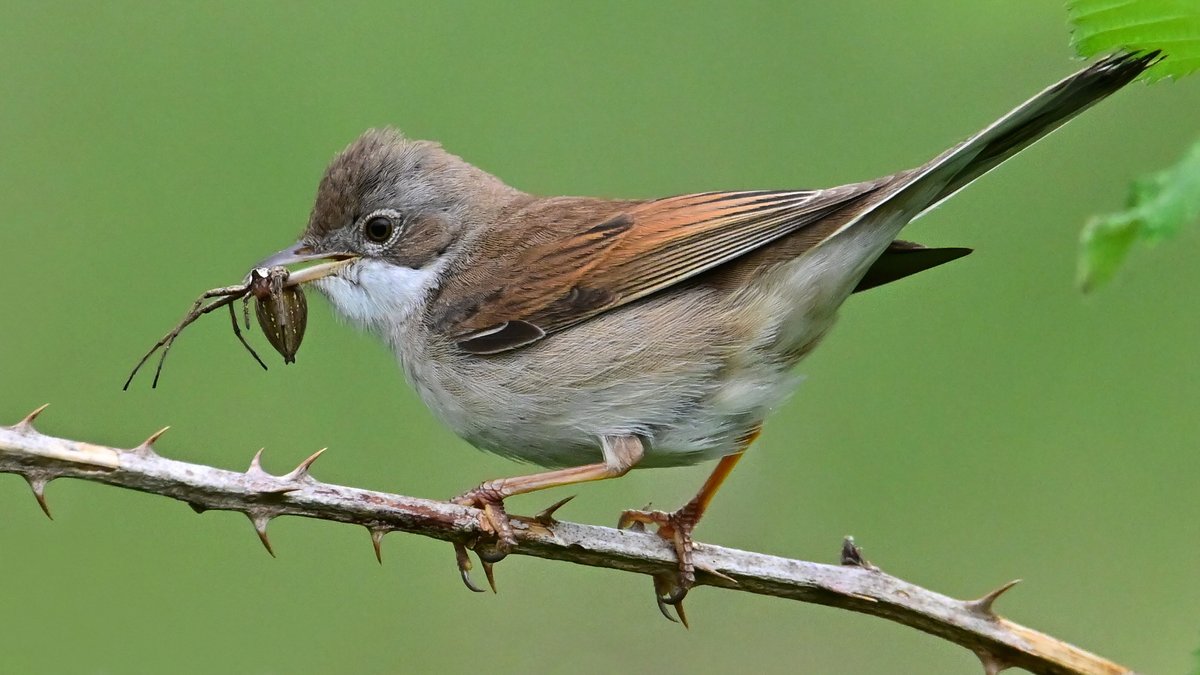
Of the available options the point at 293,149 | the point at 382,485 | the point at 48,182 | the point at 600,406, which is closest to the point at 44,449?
the point at 600,406

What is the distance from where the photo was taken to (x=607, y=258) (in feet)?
14.3

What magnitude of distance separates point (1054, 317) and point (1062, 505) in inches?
35.4

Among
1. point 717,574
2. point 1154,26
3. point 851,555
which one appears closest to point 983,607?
point 851,555

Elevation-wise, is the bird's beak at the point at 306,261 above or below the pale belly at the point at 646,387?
above

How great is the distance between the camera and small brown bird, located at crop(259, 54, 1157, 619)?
13.2 ft

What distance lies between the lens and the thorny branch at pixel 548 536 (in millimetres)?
2639

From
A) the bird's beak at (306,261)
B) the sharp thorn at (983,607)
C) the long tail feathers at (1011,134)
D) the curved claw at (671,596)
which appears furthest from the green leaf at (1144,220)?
the bird's beak at (306,261)

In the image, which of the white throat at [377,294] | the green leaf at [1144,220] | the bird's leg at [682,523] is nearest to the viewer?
the green leaf at [1144,220]

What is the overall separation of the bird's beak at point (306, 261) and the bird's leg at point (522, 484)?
1.17 metres

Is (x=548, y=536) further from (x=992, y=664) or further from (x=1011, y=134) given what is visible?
(x=1011, y=134)

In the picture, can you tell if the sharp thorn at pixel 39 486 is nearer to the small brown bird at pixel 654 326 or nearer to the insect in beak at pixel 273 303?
the small brown bird at pixel 654 326

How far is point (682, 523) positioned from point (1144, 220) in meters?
2.96

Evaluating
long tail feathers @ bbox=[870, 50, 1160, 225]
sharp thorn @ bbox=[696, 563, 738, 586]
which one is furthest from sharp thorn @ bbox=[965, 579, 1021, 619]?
long tail feathers @ bbox=[870, 50, 1160, 225]

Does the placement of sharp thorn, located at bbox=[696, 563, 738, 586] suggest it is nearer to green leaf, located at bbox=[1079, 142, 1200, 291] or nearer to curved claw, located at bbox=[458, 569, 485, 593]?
curved claw, located at bbox=[458, 569, 485, 593]
